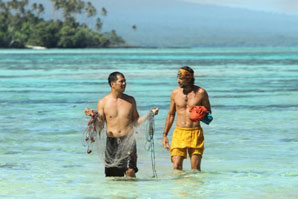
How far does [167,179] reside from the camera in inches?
370

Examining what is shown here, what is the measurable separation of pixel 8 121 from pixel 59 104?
5654mm

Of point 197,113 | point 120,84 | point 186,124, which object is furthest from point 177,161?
point 120,84

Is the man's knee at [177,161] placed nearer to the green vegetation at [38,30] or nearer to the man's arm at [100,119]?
the man's arm at [100,119]

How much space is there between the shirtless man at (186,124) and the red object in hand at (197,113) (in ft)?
0.25

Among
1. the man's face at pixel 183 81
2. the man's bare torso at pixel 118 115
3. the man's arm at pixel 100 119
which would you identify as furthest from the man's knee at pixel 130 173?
the man's face at pixel 183 81

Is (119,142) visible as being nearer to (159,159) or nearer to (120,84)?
(120,84)

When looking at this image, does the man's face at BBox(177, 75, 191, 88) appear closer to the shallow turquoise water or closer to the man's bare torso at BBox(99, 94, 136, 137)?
the man's bare torso at BBox(99, 94, 136, 137)

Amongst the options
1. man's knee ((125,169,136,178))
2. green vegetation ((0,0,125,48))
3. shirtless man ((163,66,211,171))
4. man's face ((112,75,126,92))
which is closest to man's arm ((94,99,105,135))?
man's face ((112,75,126,92))

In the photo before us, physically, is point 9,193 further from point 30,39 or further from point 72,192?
point 30,39

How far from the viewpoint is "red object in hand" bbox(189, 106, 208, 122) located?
8461mm

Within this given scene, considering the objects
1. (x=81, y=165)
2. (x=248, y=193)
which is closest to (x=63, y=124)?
(x=81, y=165)

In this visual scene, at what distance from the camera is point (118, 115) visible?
26.8 ft

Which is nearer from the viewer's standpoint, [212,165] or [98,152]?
[98,152]

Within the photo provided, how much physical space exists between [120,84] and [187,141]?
107 cm
